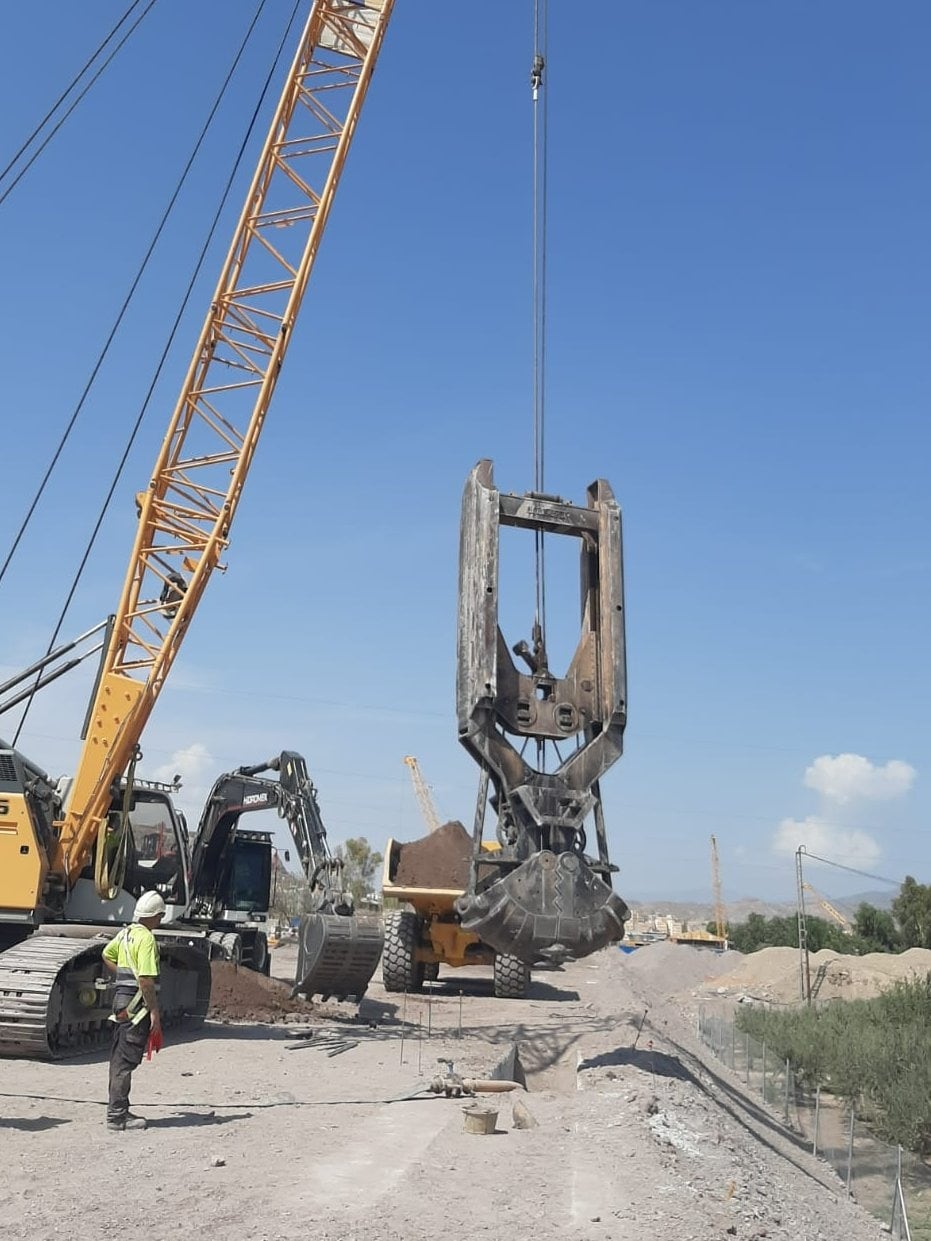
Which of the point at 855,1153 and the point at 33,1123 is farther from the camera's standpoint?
the point at 855,1153

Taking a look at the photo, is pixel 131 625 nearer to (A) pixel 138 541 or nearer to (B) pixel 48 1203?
(A) pixel 138 541

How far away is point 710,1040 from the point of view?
1942 cm

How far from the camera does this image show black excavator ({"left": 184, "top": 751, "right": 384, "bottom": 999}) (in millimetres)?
14211

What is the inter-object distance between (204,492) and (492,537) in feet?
24.3

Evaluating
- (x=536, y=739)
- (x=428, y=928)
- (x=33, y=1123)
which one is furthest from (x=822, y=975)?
(x=33, y=1123)

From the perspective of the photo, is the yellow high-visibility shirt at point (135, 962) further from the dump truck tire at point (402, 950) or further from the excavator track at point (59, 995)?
the dump truck tire at point (402, 950)

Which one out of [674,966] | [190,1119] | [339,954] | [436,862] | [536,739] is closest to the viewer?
[190,1119]

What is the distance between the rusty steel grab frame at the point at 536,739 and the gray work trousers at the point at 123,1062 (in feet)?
7.45

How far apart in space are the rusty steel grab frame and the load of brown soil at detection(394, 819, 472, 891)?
34.0 feet

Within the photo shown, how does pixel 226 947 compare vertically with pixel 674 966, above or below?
above

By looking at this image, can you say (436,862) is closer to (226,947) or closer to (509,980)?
(509,980)

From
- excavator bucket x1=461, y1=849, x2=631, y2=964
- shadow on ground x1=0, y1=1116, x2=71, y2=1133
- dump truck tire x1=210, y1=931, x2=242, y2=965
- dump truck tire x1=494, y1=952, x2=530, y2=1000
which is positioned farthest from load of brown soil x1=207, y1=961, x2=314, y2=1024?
excavator bucket x1=461, y1=849, x2=631, y2=964

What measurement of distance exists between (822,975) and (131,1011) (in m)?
27.3

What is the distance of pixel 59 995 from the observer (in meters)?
10.1
